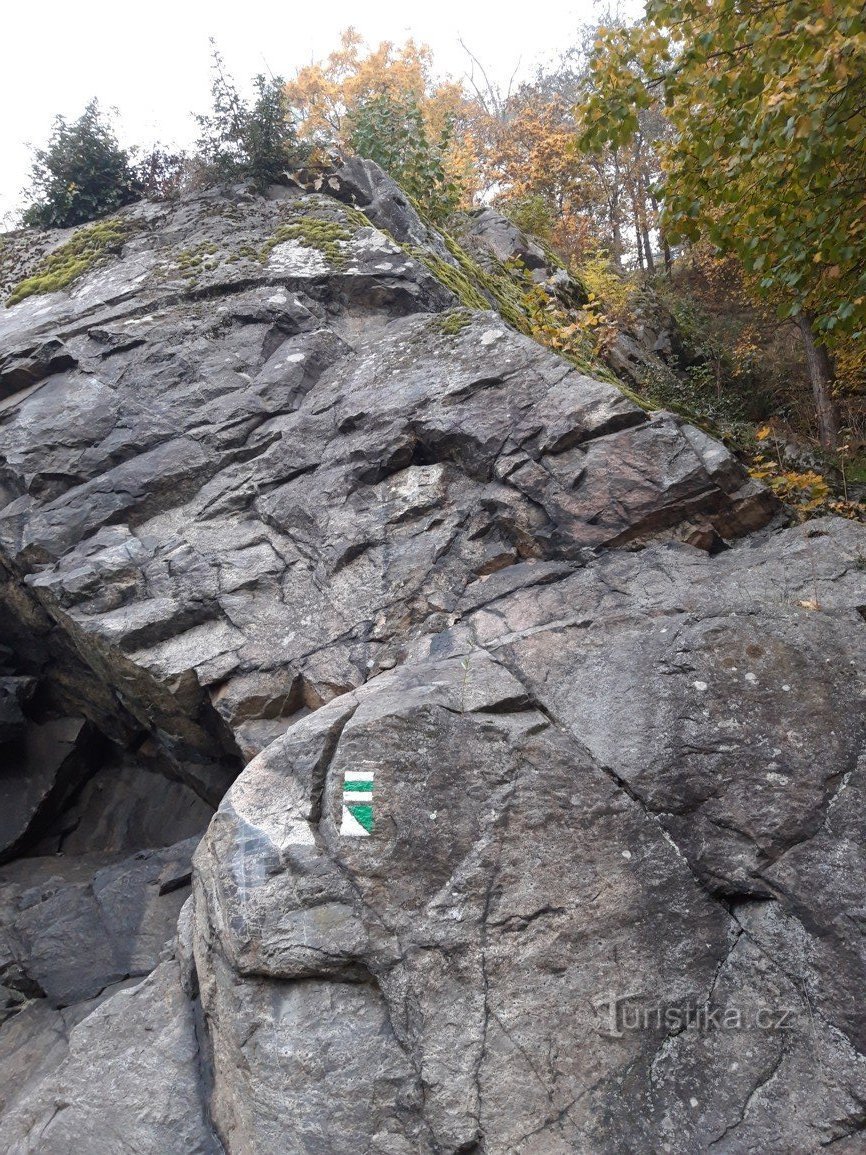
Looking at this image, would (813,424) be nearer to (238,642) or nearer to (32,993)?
(238,642)

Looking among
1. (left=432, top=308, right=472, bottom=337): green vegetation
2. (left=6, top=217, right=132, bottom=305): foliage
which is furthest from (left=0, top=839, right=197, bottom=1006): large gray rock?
(left=6, top=217, right=132, bottom=305): foliage

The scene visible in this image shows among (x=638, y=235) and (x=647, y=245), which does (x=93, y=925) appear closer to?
(x=647, y=245)

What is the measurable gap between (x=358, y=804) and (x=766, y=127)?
18.6ft

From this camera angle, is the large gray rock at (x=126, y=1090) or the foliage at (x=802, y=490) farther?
the foliage at (x=802, y=490)

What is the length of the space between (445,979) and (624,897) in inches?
44.6

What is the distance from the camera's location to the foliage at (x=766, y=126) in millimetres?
5738

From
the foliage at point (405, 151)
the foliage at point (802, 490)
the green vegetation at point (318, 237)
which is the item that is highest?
the foliage at point (405, 151)

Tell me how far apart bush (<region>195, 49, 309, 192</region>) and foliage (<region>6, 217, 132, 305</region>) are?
64.9 inches

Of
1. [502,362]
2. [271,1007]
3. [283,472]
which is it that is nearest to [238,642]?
[283,472]

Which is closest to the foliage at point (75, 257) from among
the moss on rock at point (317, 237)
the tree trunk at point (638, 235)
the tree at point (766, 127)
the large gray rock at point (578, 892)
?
the moss on rock at point (317, 237)

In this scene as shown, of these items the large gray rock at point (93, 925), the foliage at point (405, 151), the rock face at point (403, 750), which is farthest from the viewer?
the foliage at point (405, 151)

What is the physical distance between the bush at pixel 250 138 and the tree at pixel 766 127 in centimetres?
588

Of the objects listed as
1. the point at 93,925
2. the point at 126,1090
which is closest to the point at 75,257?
the point at 93,925

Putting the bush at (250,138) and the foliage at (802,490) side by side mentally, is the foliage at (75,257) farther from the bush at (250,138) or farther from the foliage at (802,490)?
the foliage at (802,490)
